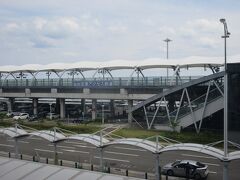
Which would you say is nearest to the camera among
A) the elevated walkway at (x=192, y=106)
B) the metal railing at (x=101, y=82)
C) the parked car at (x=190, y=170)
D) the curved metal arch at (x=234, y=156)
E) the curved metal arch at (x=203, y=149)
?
the curved metal arch at (x=234, y=156)

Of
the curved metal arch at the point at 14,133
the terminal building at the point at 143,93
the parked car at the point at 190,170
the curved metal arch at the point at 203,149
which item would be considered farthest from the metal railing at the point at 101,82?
the curved metal arch at the point at 203,149

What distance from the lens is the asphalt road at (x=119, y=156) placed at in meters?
32.1

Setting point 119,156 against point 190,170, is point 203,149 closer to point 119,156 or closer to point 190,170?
point 190,170

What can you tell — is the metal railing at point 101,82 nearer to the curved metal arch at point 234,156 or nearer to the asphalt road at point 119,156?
the asphalt road at point 119,156

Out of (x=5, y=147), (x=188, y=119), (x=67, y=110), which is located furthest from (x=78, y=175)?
(x=67, y=110)

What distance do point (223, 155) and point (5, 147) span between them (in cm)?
2810

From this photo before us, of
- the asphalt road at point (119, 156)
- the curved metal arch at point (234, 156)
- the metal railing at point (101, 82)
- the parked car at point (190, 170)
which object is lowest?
the asphalt road at point (119, 156)

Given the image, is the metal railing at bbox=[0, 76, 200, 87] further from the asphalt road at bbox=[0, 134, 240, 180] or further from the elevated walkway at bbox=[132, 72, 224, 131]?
the asphalt road at bbox=[0, 134, 240, 180]

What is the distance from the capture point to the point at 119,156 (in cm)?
3656

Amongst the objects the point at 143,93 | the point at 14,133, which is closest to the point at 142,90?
the point at 143,93

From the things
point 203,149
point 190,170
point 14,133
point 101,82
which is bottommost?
point 190,170

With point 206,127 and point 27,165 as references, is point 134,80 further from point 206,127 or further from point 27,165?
point 27,165

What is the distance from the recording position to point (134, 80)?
61938mm

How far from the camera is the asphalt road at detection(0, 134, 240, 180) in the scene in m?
32.1
